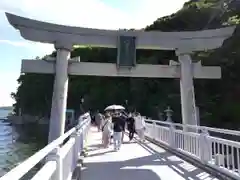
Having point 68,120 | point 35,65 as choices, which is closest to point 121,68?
point 35,65


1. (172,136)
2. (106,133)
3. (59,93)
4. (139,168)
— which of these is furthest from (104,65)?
(139,168)

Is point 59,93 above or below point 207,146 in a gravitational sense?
above

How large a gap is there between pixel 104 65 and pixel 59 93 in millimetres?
2475

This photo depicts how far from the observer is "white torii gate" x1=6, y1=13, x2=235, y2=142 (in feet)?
47.2

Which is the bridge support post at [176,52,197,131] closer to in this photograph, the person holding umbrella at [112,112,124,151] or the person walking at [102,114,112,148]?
the person holding umbrella at [112,112,124,151]

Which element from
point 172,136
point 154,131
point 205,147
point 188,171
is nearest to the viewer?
point 188,171

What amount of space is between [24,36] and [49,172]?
1174 cm

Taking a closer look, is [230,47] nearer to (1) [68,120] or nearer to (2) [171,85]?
(2) [171,85]

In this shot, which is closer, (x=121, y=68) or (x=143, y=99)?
(x=121, y=68)

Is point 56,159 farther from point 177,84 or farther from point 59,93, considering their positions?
point 177,84

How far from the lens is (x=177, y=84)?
104 feet

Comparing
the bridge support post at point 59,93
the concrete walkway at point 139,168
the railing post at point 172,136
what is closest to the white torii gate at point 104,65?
the bridge support post at point 59,93

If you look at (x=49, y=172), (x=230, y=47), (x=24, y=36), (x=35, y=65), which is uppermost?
(x=230, y=47)

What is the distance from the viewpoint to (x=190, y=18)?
39031mm
